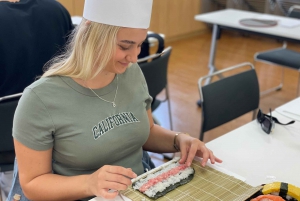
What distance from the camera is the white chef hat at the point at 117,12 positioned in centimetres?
105

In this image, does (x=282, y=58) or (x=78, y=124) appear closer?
(x=78, y=124)

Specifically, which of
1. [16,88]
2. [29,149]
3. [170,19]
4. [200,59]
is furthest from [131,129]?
[170,19]

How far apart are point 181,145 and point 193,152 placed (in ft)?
0.29

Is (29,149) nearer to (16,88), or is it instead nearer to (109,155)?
(109,155)

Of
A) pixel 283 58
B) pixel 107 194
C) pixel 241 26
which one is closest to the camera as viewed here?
pixel 107 194

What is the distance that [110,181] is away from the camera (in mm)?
916

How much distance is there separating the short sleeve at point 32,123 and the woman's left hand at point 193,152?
0.39 meters

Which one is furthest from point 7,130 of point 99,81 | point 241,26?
point 241,26

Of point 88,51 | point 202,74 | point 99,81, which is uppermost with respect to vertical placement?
point 88,51

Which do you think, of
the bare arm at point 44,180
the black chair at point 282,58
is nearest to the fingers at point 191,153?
the bare arm at point 44,180

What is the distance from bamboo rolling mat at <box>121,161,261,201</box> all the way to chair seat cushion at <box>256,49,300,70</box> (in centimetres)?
226

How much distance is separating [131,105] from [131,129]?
0.09 meters

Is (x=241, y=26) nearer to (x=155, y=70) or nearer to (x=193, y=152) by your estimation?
(x=155, y=70)

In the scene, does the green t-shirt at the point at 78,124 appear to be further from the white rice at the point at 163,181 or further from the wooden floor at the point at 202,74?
the wooden floor at the point at 202,74
